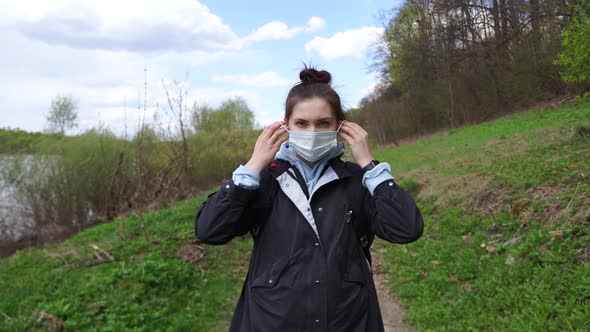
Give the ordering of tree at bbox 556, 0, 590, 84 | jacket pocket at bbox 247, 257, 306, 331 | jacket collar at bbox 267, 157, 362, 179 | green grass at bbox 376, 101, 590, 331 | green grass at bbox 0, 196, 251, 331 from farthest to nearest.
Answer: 1. tree at bbox 556, 0, 590, 84
2. green grass at bbox 0, 196, 251, 331
3. green grass at bbox 376, 101, 590, 331
4. jacket collar at bbox 267, 157, 362, 179
5. jacket pocket at bbox 247, 257, 306, 331

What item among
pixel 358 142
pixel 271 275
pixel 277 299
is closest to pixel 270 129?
pixel 358 142

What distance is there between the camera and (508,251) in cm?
497

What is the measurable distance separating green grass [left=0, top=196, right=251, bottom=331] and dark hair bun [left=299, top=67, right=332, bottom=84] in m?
3.62

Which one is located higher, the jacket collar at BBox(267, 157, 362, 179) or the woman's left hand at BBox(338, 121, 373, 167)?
the woman's left hand at BBox(338, 121, 373, 167)

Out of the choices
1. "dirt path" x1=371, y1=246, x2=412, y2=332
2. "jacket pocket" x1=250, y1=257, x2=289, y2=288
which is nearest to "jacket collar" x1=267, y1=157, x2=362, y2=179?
"jacket pocket" x1=250, y1=257, x2=289, y2=288

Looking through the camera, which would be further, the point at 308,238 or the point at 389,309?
the point at 389,309

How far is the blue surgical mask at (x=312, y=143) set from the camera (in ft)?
6.79

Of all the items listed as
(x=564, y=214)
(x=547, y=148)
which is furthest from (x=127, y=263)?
(x=547, y=148)

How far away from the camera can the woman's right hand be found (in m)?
1.96

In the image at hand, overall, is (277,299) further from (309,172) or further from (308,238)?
(309,172)

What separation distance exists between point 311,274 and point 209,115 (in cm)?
2431

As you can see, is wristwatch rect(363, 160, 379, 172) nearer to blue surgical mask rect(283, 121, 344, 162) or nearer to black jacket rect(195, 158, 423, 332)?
black jacket rect(195, 158, 423, 332)

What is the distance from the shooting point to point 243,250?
8.01 metres

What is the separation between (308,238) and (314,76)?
0.87 meters
